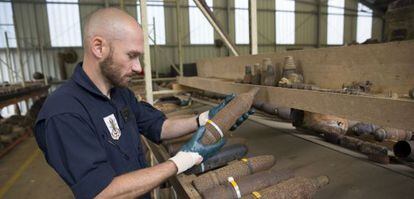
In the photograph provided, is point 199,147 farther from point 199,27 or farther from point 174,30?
point 199,27

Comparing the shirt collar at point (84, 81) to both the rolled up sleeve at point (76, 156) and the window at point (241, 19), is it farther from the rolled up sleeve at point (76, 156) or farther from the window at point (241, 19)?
the window at point (241, 19)

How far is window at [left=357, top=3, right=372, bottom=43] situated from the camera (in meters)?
14.1

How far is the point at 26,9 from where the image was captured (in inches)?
374

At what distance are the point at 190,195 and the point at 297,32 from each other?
13.5 metres

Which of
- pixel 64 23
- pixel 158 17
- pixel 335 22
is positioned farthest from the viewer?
pixel 335 22

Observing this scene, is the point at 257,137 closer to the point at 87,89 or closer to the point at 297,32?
the point at 87,89

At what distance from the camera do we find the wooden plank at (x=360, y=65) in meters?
0.99

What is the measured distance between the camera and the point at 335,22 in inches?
543

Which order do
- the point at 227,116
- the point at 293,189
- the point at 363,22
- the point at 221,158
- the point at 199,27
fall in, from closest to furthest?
the point at 293,189, the point at 227,116, the point at 221,158, the point at 199,27, the point at 363,22

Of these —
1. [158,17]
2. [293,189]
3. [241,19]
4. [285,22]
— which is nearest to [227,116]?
[293,189]

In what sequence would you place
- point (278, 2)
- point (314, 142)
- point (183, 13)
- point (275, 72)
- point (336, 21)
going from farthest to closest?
point (336, 21) < point (278, 2) < point (183, 13) < point (314, 142) < point (275, 72)

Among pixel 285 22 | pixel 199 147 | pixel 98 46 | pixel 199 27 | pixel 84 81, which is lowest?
pixel 199 147

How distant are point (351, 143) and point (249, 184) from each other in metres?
0.97

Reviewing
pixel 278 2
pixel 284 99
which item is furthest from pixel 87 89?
pixel 278 2
